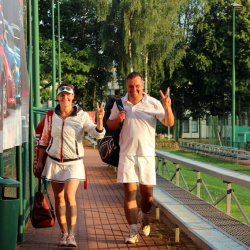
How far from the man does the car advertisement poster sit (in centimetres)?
112

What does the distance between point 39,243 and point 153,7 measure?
39.1 meters

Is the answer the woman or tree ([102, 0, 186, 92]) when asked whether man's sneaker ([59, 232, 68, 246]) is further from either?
tree ([102, 0, 186, 92])

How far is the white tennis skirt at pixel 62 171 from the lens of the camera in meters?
6.08

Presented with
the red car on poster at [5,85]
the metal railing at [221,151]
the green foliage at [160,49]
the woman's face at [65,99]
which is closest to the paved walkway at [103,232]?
the woman's face at [65,99]

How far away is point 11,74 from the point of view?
490 centimetres

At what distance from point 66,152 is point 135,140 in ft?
2.54

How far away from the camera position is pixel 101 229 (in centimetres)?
723

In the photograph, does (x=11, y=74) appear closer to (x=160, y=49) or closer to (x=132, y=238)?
(x=132, y=238)

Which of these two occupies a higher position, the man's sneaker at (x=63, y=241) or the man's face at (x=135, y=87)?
the man's face at (x=135, y=87)

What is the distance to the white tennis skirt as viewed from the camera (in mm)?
6078

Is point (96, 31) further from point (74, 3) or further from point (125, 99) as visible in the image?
point (125, 99)

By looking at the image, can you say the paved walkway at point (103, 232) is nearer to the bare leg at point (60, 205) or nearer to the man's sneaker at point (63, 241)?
the man's sneaker at point (63, 241)

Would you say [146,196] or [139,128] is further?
[146,196]

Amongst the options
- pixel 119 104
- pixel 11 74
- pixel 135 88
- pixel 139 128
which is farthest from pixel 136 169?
pixel 11 74
